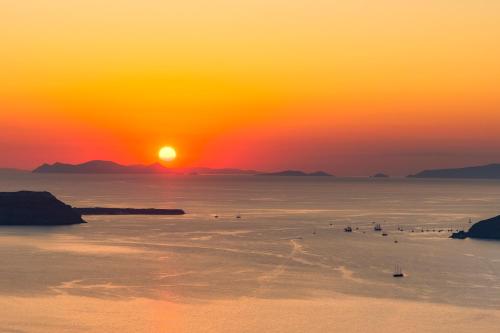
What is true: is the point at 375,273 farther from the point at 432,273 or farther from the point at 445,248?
the point at 445,248

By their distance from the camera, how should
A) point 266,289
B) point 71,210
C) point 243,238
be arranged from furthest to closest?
1. point 71,210
2. point 243,238
3. point 266,289

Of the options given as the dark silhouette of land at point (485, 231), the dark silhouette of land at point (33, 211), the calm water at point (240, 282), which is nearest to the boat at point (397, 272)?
the calm water at point (240, 282)

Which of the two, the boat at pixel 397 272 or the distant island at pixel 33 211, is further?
the distant island at pixel 33 211

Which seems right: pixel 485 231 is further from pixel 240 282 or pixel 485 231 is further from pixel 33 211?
pixel 33 211

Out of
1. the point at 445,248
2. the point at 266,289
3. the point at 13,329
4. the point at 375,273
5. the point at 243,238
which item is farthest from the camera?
the point at 243,238

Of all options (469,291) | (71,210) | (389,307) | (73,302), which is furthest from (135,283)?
(71,210)

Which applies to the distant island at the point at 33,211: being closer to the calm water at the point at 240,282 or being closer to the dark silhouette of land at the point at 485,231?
the calm water at the point at 240,282

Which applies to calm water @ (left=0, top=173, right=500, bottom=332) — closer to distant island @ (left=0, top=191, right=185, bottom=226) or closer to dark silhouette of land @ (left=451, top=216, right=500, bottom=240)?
dark silhouette of land @ (left=451, top=216, right=500, bottom=240)

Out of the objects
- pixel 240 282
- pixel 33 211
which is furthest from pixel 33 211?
pixel 240 282

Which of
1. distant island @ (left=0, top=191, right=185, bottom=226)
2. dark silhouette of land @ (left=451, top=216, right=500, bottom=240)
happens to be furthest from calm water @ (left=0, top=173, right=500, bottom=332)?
distant island @ (left=0, top=191, right=185, bottom=226)
